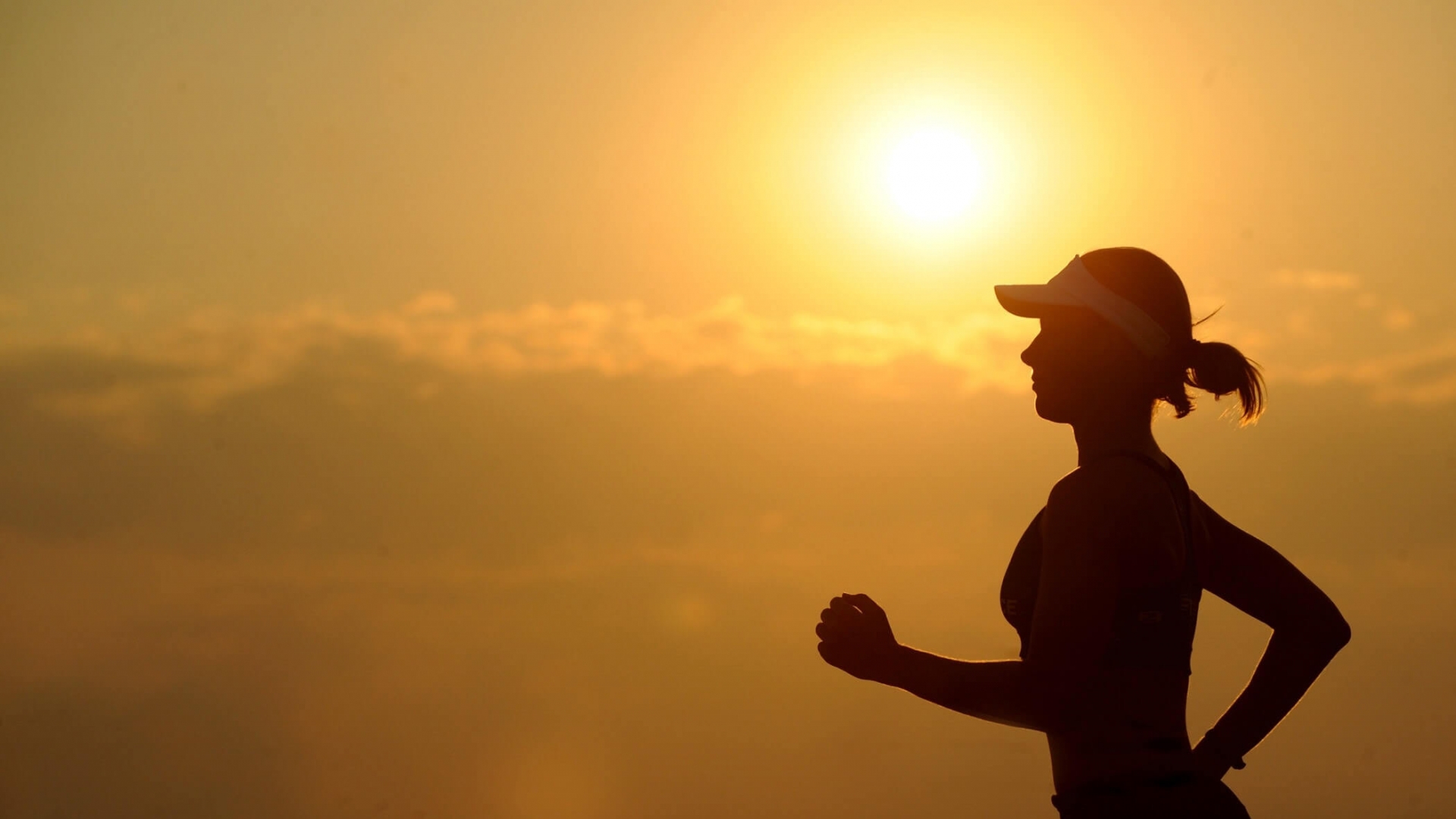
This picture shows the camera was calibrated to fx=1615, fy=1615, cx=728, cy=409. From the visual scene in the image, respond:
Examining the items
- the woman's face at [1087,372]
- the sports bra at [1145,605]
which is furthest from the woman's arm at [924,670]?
the woman's face at [1087,372]

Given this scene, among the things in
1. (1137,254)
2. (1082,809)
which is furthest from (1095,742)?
(1137,254)

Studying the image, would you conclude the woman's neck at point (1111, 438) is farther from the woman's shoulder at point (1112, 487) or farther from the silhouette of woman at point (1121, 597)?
the woman's shoulder at point (1112, 487)

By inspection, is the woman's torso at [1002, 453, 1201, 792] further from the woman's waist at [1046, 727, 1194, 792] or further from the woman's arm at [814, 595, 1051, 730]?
the woman's arm at [814, 595, 1051, 730]

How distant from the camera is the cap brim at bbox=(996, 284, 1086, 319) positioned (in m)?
4.89

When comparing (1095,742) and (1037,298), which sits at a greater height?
(1037,298)

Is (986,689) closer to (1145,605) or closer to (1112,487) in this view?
(1145,605)

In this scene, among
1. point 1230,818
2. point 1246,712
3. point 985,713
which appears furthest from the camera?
point 1246,712

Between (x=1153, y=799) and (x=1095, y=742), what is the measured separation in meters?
0.24

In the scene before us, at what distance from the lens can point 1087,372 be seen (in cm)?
486

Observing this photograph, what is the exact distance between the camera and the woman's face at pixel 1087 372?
4832 mm

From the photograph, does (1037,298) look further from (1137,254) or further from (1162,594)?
(1162,594)

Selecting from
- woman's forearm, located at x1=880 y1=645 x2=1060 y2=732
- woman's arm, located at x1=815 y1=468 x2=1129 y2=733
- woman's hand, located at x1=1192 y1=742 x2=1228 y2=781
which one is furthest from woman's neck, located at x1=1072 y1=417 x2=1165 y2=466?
woman's hand, located at x1=1192 y1=742 x2=1228 y2=781

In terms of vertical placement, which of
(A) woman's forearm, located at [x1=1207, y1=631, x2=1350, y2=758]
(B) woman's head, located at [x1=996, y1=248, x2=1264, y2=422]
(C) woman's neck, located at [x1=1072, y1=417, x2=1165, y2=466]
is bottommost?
(A) woman's forearm, located at [x1=1207, y1=631, x2=1350, y2=758]

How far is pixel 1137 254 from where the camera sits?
496cm
